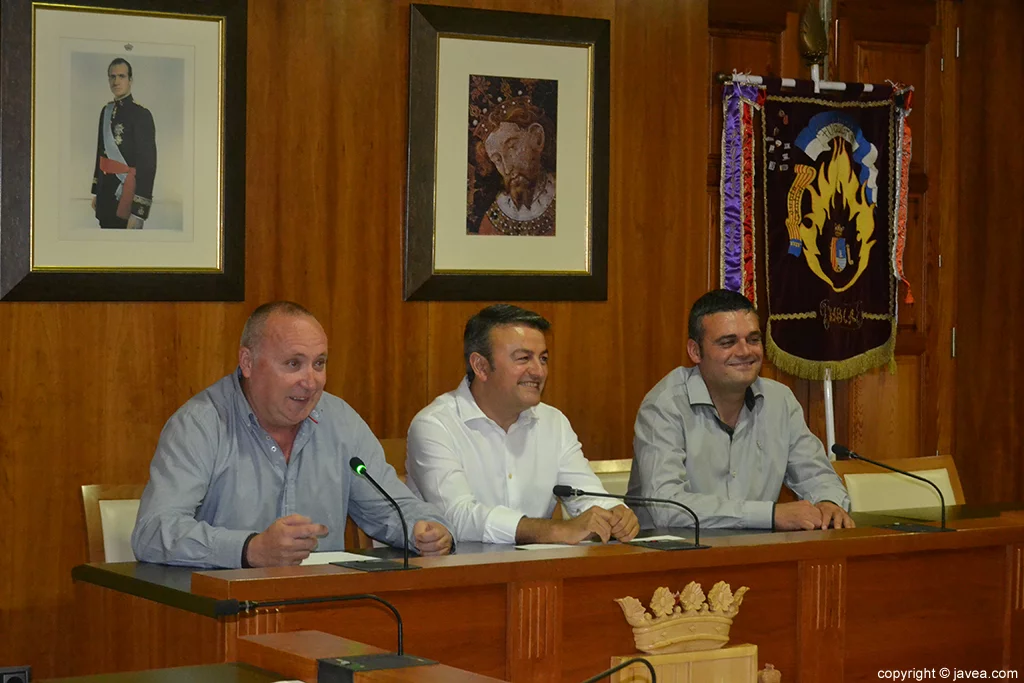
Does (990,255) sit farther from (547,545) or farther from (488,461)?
(547,545)

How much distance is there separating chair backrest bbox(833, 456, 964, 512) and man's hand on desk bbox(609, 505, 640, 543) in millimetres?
1313

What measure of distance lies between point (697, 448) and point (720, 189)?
150 centimetres

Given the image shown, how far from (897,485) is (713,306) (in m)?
0.95

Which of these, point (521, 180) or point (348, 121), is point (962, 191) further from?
point (348, 121)

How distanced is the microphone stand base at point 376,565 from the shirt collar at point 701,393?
1.67 metres

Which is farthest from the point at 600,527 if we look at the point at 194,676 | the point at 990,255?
the point at 990,255

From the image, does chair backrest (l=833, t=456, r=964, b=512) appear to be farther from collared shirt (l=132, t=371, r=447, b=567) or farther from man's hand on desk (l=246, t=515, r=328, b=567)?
man's hand on desk (l=246, t=515, r=328, b=567)

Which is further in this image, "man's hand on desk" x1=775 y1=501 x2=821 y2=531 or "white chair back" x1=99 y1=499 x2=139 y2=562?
"man's hand on desk" x1=775 y1=501 x2=821 y2=531

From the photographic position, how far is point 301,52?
500 centimetres

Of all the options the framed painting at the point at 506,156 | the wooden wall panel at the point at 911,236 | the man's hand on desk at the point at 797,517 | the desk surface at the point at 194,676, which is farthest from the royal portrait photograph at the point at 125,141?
the wooden wall panel at the point at 911,236

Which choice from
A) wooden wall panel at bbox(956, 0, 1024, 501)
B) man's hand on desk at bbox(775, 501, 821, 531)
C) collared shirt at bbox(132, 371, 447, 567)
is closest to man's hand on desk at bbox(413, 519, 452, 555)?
collared shirt at bbox(132, 371, 447, 567)

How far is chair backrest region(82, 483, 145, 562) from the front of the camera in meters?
4.01

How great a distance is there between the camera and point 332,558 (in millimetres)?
3561

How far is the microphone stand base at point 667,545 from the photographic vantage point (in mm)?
3734
